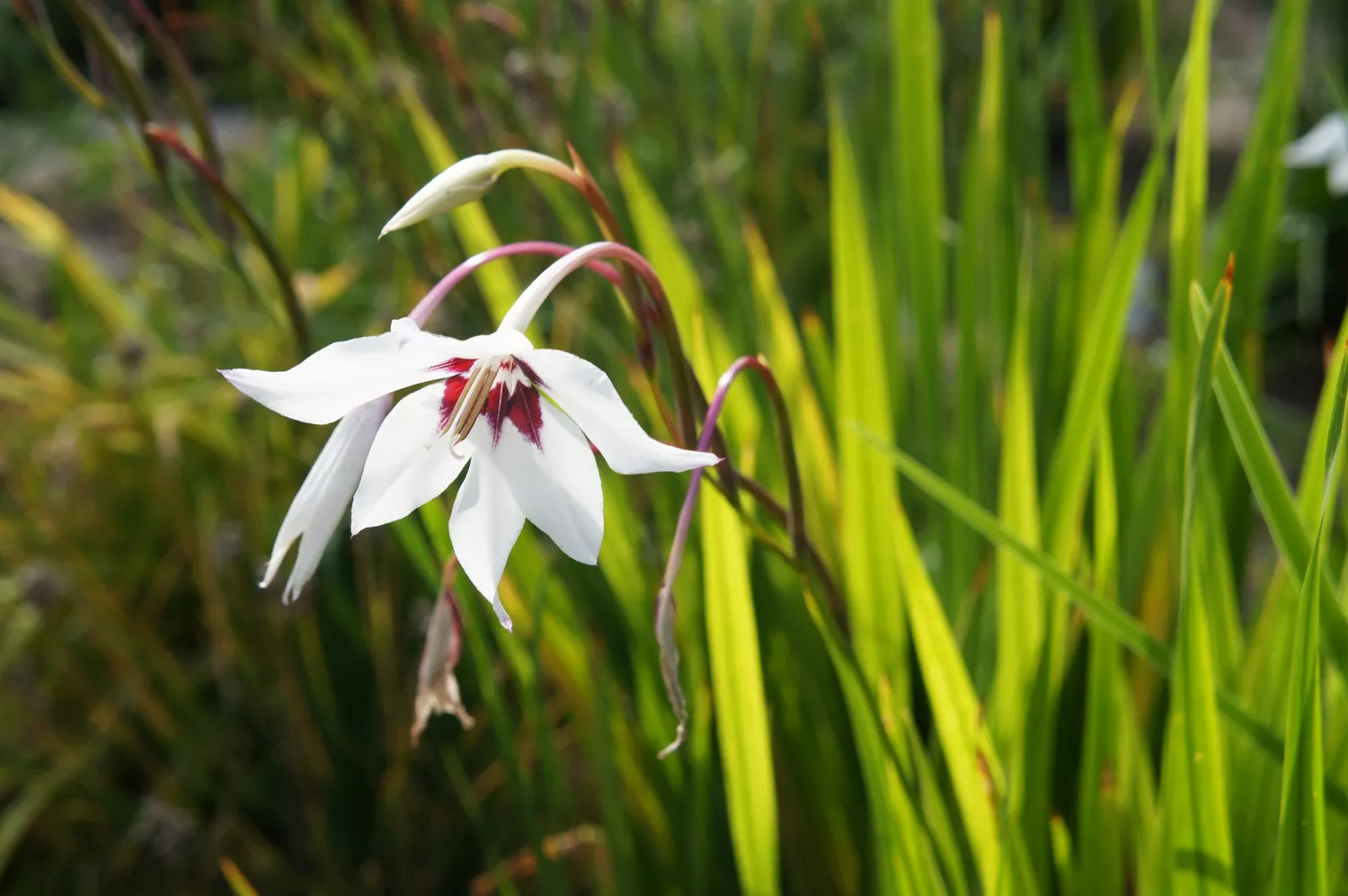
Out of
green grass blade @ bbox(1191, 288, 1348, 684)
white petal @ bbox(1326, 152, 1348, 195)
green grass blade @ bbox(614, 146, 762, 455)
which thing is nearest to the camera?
green grass blade @ bbox(1191, 288, 1348, 684)

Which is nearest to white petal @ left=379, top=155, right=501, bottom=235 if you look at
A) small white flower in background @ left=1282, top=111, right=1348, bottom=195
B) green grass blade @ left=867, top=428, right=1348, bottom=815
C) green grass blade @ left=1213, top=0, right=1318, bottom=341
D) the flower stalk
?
the flower stalk

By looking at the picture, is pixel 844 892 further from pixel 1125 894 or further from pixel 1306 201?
pixel 1306 201

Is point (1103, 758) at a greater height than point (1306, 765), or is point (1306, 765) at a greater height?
point (1306, 765)

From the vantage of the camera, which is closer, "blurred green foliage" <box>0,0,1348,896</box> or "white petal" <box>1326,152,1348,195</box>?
"blurred green foliage" <box>0,0,1348,896</box>

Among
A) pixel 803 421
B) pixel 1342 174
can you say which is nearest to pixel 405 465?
pixel 803 421

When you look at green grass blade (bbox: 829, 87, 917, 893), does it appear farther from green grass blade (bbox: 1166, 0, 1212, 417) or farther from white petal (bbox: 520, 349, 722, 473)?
white petal (bbox: 520, 349, 722, 473)

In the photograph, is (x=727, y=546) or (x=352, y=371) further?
(x=727, y=546)

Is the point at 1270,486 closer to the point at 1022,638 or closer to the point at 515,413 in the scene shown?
the point at 1022,638
